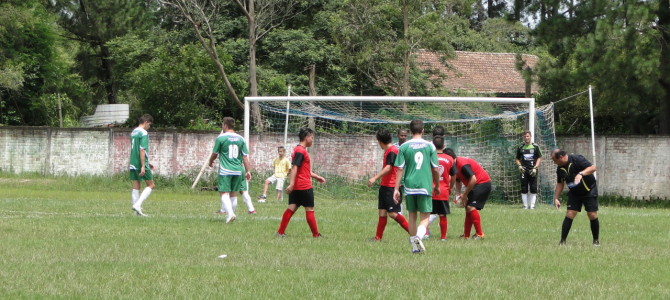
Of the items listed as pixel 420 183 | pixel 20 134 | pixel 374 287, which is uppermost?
pixel 20 134

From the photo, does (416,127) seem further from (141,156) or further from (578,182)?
(141,156)

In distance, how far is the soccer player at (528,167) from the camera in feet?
72.0

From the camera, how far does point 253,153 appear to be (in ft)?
92.4

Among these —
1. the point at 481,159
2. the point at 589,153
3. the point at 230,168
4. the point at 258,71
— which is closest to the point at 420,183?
the point at 230,168

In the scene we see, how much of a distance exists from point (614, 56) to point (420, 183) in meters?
14.9

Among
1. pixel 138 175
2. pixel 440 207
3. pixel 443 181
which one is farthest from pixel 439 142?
pixel 138 175

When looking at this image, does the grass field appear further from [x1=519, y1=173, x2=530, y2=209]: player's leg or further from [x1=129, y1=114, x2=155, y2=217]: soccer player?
[x1=519, y1=173, x2=530, y2=209]: player's leg

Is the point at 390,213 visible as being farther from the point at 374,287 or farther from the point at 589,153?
the point at 589,153

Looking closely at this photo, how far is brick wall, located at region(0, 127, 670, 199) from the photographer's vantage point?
90.7 feet

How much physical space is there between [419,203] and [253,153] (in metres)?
17.1

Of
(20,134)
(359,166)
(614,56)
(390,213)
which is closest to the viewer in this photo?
(390,213)

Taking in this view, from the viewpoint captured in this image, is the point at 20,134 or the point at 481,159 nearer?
the point at 481,159

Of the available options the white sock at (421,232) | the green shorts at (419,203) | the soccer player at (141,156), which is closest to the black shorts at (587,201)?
the green shorts at (419,203)

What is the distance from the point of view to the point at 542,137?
25.4 m
